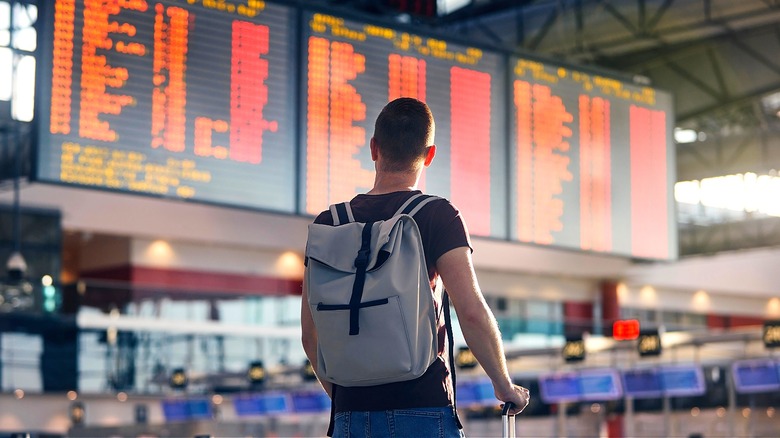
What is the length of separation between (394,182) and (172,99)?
22.5 ft

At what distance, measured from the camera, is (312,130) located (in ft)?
33.3

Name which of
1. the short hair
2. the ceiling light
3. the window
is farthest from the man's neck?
the ceiling light

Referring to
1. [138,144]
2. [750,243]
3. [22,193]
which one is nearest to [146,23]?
[138,144]

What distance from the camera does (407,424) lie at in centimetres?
257

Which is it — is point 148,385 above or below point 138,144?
below

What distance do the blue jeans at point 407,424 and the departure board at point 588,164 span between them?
28.3 ft

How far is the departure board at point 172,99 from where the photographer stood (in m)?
8.97

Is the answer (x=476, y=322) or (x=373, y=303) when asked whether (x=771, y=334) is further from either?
(x=373, y=303)

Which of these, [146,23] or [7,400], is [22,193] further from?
[7,400]

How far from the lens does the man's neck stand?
2.81m

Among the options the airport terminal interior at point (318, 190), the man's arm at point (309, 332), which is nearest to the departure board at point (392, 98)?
the airport terminal interior at point (318, 190)

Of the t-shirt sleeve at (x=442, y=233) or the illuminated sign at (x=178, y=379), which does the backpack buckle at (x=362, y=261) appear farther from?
the illuminated sign at (x=178, y=379)

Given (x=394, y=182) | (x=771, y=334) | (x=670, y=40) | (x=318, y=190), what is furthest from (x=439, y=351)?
(x=670, y=40)

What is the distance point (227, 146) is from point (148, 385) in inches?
328
